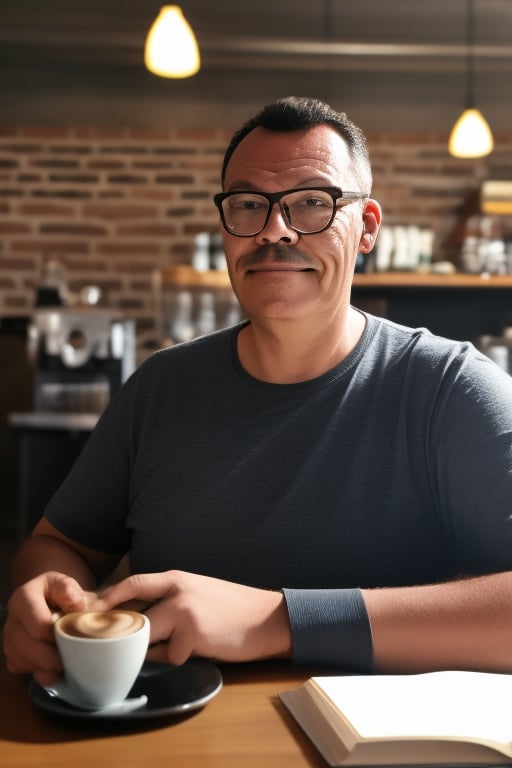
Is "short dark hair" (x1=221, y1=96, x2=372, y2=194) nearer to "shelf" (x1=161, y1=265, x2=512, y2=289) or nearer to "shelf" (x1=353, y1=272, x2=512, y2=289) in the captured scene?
"shelf" (x1=161, y1=265, x2=512, y2=289)

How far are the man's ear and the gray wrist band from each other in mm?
622

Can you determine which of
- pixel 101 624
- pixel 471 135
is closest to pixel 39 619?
pixel 101 624

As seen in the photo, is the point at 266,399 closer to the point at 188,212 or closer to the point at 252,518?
the point at 252,518

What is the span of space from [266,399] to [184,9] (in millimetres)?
3987

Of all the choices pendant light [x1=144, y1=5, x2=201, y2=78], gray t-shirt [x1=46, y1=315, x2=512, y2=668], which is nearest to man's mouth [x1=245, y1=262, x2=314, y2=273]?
gray t-shirt [x1=46, y1=315, x2=512, y2=668]

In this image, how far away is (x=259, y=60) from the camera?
5.26 metres

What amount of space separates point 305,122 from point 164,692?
2.56 ft

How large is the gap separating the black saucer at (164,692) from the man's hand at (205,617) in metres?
0.01

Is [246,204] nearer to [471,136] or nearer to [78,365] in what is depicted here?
[78,365]

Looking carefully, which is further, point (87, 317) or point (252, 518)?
point (87, 317)

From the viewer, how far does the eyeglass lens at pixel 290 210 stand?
1203mm

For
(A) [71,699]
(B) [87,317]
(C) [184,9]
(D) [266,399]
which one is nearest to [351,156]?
(D) [266,399]

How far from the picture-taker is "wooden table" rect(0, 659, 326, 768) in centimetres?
71

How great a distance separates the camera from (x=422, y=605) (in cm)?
94
